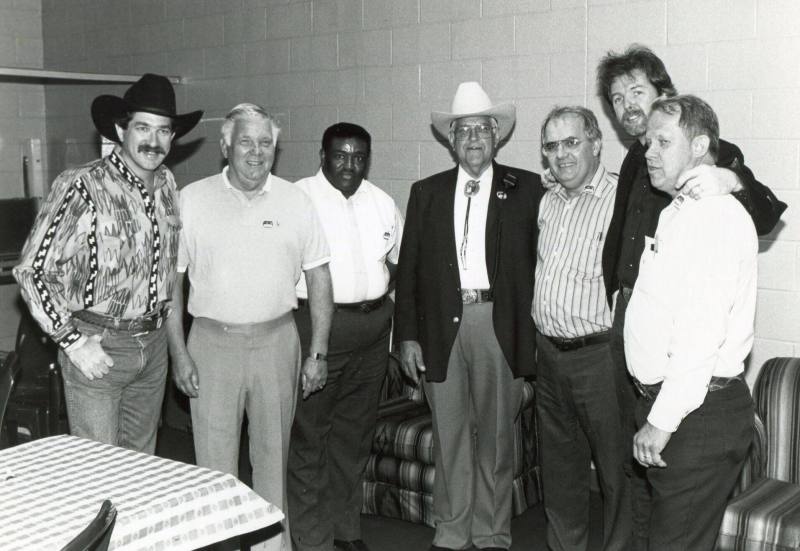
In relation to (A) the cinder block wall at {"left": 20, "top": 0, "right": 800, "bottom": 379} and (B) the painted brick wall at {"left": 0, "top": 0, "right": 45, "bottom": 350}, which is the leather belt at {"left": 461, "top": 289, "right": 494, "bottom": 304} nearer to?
(A) the cinder block wall at {"left": 20, "top": 0, "right": 800, "bottom": 379}

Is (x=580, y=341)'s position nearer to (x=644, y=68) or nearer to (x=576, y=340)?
(x=576, y=340)

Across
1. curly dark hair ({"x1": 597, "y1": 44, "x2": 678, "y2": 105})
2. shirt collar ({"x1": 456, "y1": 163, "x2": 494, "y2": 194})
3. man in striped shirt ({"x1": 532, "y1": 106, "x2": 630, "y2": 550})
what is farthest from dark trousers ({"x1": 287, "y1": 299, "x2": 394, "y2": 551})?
curly dark hair ({"x1": 597, "y1": 44, "x2": 678, "y2": 105})

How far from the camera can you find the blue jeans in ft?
11.0

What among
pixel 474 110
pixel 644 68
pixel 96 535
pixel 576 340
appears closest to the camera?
pixel 96 535

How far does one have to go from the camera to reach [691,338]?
2.57 metres

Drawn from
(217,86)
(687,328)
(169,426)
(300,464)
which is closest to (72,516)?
(687,328)

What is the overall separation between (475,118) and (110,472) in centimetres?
231

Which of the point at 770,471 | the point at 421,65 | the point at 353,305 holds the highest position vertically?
the point at 421,65

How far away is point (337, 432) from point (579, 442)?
1.06 meters

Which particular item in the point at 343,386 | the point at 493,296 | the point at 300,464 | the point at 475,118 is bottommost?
the point at 300,464

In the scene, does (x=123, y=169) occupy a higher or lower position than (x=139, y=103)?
lower

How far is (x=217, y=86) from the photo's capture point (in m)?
6.35

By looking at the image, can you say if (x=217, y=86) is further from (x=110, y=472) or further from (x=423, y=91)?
(x=110, y=472)

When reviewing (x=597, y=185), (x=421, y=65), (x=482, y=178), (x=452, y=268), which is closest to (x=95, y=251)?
(x=452, y=268)
